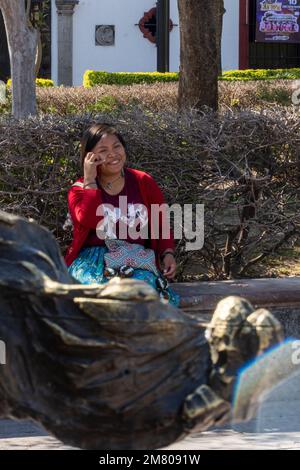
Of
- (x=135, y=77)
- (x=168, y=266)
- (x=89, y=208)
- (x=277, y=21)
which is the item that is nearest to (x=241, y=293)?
(x=168, y=266)

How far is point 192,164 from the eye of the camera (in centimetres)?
605

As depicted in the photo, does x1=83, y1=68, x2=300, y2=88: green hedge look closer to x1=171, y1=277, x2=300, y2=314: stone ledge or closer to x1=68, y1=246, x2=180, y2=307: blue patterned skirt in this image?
x1=171, y1=277, x2=300, y2=314: stone ledge

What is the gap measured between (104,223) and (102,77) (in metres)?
16.1

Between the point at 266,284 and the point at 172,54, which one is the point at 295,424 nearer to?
the point at 266,284

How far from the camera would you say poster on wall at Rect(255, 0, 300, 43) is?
27.5m

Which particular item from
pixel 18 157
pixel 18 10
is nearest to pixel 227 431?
pixel 18 157

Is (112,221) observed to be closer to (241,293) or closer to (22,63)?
(241,293)

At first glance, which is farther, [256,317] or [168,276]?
[168,276]

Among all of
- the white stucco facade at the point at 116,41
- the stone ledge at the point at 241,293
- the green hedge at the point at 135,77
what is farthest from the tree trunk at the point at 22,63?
the white stucco facade at the point at 116,41

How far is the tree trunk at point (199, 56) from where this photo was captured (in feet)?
28.5

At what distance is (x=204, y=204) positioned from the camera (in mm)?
6094

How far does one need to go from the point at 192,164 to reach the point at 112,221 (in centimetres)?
124

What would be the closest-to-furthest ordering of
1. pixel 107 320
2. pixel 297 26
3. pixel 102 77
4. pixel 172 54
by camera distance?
1. pixel 107 320
2. pixel 102 77
3. pixel 172 54
4. pixel 297 26
